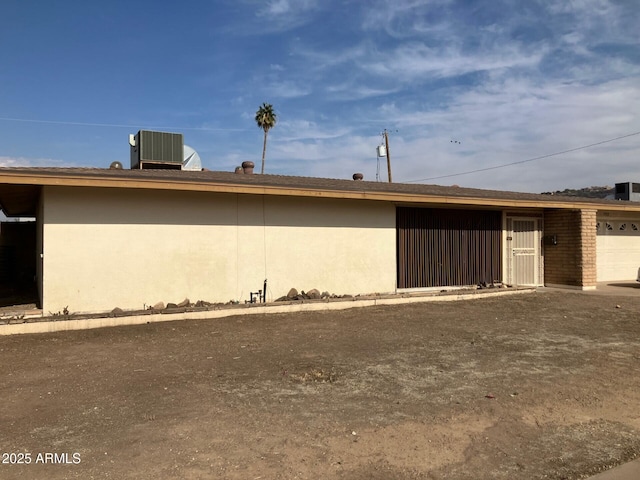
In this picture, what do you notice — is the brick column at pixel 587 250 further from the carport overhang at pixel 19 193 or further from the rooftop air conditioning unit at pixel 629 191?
the carport overhang at pixel 19 193

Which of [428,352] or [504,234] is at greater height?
[504,234]

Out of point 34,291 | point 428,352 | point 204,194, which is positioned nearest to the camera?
point 428,352

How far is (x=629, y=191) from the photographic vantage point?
2261 centimetres

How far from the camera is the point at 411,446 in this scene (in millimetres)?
3746

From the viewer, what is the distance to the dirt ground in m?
3.47

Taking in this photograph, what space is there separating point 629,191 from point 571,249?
→ 11.0 m

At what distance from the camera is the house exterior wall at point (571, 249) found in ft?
46.5

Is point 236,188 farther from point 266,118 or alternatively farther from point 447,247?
point 266,118

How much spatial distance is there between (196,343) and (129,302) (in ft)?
9.18

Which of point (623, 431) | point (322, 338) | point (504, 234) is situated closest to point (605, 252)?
point (504, 234)

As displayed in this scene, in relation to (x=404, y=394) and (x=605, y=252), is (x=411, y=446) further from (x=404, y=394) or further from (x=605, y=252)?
(x=605, y=252)

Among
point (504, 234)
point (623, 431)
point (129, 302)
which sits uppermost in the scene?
point (504, 234)

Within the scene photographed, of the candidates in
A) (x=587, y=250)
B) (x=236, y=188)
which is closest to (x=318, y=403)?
(x=236, y=188)

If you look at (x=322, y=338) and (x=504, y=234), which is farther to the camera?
(x=504, y=234)
